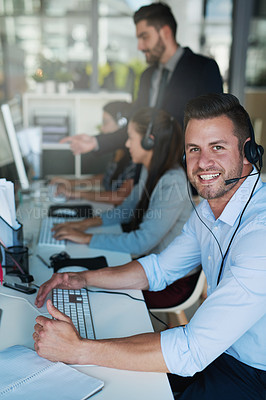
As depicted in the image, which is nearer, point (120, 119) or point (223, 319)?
point (223, 319)

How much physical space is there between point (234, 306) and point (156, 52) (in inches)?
79.8

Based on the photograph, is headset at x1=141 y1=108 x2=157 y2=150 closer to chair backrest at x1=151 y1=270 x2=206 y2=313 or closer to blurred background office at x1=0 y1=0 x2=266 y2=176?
chair backrest at x1=151 y1=270 x2=206 y2=313

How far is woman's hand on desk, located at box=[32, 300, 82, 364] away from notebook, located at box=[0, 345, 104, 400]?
0.02 metres

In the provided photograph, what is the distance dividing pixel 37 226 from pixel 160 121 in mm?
786

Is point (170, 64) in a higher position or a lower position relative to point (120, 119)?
higher

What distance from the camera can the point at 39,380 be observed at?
0.90m

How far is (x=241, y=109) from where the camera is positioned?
1233 mm

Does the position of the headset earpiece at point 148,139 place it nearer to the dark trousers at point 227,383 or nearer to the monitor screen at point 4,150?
the monitor screen at point 4,150

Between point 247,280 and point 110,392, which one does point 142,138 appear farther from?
point 110,392

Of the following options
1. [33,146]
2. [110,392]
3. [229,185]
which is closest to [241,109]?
[229,185]

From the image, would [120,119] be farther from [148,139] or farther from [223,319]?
[223,319]

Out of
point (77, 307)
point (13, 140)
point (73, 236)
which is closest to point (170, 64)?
point (13, 140)

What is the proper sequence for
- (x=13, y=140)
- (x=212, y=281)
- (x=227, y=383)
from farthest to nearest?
(x=13, y=140) < (x=212, y=281) < (x=227, y=383)

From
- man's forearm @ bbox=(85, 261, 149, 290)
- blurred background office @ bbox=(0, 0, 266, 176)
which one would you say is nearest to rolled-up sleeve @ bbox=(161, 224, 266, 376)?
man's forearm @ bbox=(85, 261, 149, 290)
